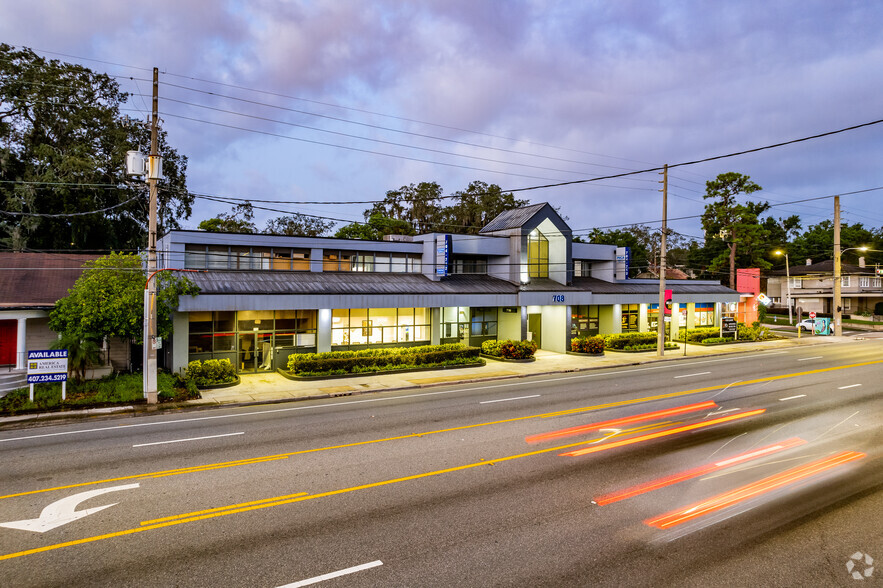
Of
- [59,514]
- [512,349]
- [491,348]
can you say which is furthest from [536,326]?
[59,514]

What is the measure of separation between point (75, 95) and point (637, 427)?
53.9 metres

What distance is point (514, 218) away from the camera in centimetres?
3806

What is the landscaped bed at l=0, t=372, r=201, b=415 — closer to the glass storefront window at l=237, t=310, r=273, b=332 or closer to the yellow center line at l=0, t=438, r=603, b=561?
the glass storefront window at l=237, t=310, r=273, b=332

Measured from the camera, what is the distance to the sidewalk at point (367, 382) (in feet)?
58.1

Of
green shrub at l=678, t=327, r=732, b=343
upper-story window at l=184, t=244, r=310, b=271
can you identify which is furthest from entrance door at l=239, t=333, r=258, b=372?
green shrub at l=678, t=327, r=732, b=343

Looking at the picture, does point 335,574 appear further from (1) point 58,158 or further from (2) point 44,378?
(1) point 58,158

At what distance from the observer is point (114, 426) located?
15469 mm

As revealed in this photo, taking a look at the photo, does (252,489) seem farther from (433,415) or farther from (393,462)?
(433,415)

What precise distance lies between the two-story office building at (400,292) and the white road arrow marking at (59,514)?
1440 cm

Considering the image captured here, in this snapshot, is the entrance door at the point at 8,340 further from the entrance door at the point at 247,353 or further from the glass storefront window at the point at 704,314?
the glass storefront window at the point at 704,314

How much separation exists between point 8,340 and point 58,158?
23.7 meters

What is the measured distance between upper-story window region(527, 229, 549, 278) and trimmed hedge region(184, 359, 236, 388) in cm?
2214

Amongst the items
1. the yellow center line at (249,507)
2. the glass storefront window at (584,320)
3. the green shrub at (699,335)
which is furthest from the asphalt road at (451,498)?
the green shrub at (699,335)

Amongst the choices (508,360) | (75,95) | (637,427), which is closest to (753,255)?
(508,360)
